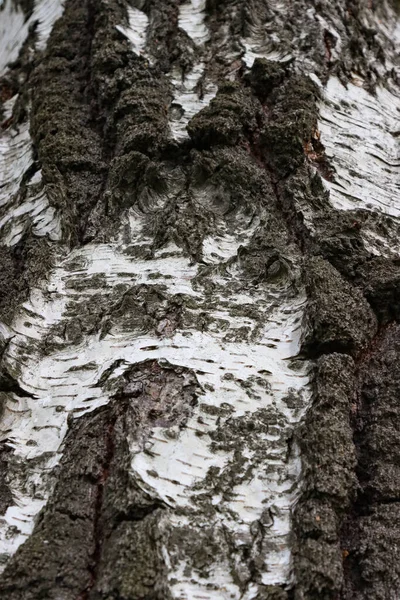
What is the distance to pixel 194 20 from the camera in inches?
95.3

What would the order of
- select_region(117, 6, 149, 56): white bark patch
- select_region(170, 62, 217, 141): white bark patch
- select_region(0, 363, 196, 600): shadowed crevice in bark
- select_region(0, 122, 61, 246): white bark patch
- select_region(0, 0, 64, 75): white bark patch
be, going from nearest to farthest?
select_region(0, 363, 196, 600): shadowed crevice in bark < select_region(0, 122, 61, 246): white bark patch < select_region(170, 62, 217, 141): white bark patch < select_region(117, 6, 149, 56): white bark patch < select_region(0, 0, 64, 75): white bark patch

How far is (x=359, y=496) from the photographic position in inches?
50.9

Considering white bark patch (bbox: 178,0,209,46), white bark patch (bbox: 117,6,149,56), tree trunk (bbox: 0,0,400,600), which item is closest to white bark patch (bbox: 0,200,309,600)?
tree trunk (bbox: 0,0,400,600)

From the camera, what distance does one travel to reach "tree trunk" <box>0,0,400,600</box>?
1.19 m

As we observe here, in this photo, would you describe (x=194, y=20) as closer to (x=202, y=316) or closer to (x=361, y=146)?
(x=361, y=146)

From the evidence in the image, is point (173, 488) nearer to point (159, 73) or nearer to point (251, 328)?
point (251, 328)

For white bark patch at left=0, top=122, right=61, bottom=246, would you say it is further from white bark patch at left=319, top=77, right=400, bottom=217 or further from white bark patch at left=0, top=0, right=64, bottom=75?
white bark patch at left=319, top=77, right=400, bottom=217

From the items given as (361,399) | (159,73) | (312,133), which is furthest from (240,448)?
(159,73)

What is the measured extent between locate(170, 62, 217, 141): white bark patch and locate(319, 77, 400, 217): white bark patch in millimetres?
374

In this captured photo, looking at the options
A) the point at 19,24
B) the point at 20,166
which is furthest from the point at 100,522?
the point at 19,24

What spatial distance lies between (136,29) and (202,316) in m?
1.30

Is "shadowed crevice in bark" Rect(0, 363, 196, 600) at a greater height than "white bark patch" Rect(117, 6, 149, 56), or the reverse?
"white bark patch" Rect(117, 6, 149, 56)

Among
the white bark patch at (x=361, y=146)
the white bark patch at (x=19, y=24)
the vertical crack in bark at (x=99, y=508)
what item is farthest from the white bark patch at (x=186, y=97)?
the vertical crack in bark at (x=99, y=508)

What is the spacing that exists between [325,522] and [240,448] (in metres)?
0.22
